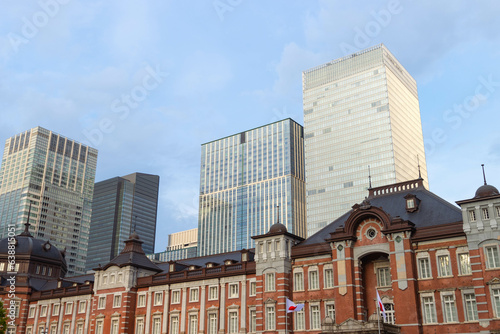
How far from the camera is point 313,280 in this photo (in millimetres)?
54531

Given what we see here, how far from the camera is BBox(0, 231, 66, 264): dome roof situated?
89.7 metres

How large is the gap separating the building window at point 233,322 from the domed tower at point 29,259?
4387cm

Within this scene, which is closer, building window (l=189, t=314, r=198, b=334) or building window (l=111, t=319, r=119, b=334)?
building window (l=189, t=314, r=198, b=334)

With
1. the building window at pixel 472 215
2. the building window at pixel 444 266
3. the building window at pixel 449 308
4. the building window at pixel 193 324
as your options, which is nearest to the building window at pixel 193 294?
the building window at pixel 193 324

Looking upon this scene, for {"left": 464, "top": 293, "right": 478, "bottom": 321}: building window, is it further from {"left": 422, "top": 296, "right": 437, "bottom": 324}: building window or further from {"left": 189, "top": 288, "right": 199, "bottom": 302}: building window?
{"left": 189, "top": 288, "right": 199, "bottom": 302}: building window

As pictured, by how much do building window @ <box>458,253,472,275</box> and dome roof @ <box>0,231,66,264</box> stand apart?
7211cm

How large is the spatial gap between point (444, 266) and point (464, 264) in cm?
177

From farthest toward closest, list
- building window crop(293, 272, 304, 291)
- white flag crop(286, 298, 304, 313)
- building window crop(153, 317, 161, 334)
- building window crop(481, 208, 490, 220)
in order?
building window crop(153, 317, 161, 334)
building window crop(293, 272, 304, 291)
white flag crop(286, 298, 304, 313)
building window crop(481, 208, 490, 220)

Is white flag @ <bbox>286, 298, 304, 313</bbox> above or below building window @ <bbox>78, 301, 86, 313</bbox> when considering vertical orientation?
below

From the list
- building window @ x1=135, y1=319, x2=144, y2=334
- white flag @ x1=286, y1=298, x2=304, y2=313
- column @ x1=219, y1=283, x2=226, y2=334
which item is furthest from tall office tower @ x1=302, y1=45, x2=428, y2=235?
white flag @ x1=286, y1=298, x2=304, y2=313

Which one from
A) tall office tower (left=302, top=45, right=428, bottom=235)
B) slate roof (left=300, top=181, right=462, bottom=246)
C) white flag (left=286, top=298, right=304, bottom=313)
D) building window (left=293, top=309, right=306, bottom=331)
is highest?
tall office tower (left=302, top=45, right=428, bottom=235)

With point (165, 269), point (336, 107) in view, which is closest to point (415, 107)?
point (336, 107)

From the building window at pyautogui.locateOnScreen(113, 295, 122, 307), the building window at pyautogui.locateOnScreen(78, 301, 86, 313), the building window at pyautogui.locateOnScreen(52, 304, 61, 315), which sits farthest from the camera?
A: the building window at pyautogui.locateOnScreen(52, 304, 61, 315)

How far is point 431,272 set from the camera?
47.5 m
